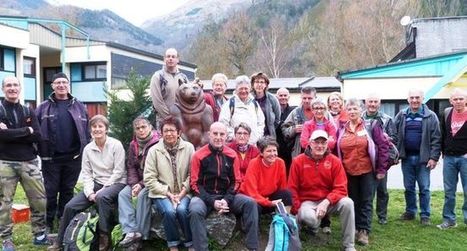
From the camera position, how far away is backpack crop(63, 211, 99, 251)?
5767 mm

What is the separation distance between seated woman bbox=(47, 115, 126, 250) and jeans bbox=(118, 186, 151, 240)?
147 millimetres

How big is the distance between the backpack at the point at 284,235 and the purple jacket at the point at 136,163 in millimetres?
1836

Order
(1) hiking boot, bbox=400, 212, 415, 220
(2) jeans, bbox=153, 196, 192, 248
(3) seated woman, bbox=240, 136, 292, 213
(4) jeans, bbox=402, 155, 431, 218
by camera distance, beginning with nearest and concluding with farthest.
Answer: (2) jeans, bbox=153, 196, 192, 248 → (3) seated woman, bbox=240, 136, 292, 213 → (4) jeans, bbox=402, 155, 431, 218 → (1) hiking boot, bbox=400, 212, 415, 220

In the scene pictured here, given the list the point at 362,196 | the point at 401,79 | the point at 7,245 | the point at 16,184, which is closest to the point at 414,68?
the point at 401,79

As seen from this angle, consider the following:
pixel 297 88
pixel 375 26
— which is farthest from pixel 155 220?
pixel 375 26

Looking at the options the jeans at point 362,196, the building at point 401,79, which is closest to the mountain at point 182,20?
the building at point 401,79

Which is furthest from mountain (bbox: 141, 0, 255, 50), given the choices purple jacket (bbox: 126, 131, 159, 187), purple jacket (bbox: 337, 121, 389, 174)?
purple jacket (bbox: 337, 121, 389, 174)

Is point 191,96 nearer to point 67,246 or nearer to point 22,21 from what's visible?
point 67,246

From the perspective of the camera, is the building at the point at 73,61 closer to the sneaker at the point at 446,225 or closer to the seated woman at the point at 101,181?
the seated woman at the point at 101,181

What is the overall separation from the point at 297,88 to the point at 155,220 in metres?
21.7

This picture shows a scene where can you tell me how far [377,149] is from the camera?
6.60 metres

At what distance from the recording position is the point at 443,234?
22.9 feet

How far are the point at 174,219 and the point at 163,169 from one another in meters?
0.64

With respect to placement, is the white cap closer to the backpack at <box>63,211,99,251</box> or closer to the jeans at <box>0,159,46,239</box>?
the backpack at <box>63,211,99,251</box>
